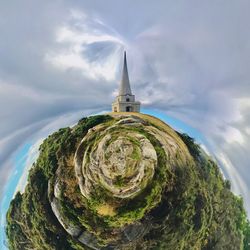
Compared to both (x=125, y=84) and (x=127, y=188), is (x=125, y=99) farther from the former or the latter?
(x=127, y=188)

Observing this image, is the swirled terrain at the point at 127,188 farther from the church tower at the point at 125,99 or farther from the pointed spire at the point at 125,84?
the pointed spire at the point at 125,84

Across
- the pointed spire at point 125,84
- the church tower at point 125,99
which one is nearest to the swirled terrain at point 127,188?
the church tower at point 125,99

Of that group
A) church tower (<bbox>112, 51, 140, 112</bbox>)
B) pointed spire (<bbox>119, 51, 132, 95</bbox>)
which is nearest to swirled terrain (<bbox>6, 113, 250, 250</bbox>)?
church tower (<bbox>112, 51, 140, 112</bbox>)

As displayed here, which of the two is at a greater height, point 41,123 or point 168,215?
point 41,123

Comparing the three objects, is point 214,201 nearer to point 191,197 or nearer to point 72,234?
point 191,197

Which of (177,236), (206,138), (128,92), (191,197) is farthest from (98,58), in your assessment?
(177,236)

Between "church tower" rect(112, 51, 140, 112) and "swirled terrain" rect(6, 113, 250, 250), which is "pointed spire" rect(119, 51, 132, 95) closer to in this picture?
"church tower" rect(112, 51, 140, 112)

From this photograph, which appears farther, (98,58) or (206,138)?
(206,138)
